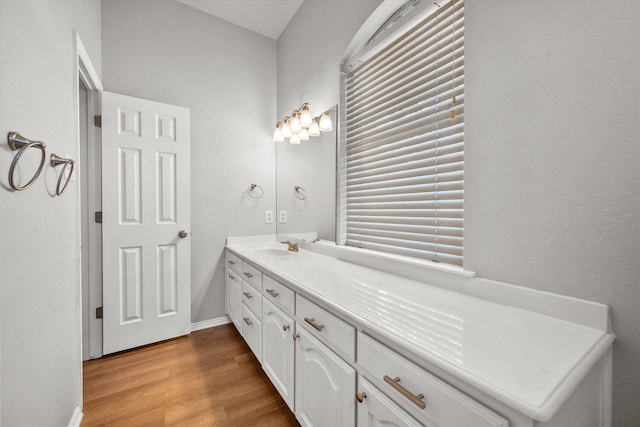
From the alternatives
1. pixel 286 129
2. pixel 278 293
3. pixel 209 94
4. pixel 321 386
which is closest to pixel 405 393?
pixel 321 386

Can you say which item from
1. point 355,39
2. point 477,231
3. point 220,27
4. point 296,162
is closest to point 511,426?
point 477,231

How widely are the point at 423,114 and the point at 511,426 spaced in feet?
3.87

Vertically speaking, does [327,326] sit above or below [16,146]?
below

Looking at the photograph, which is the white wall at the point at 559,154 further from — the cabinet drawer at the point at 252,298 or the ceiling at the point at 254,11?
the ceiling at the point at 254,11

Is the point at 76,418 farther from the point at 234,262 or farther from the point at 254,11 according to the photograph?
the point at 254,11

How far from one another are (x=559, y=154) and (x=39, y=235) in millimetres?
1850

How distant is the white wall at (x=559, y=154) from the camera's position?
28.4 inches

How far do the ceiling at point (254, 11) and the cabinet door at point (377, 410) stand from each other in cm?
281

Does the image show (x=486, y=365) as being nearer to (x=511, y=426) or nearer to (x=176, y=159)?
(x=511, y=426)

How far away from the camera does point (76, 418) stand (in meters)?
1.36

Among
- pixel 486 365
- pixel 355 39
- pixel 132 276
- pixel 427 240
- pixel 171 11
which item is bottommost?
pixel 132 276

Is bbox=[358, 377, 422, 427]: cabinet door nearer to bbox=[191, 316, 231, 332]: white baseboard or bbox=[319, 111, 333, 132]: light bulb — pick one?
bbox=[319, 111, 333, 132]: light bulb

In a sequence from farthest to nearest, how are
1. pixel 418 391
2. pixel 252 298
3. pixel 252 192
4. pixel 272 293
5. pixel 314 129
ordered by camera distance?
pixel 252 192 → pixel 314 129 → pixel 252 298 → pixel 272 293 → pixel 418 391

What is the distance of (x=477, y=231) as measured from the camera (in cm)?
105
